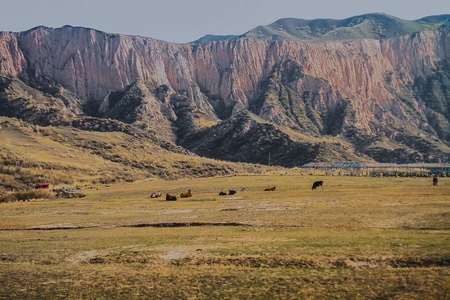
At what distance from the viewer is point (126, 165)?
452 ft

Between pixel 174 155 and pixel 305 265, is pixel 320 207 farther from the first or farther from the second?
pixel 174 155

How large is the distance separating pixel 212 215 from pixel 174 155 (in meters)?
120

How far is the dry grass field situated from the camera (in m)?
17.5

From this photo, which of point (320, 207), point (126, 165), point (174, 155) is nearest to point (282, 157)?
point (174, 155)

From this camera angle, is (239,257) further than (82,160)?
No

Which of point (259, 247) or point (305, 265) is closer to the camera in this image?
point (305, 265)

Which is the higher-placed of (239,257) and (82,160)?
(239,257)

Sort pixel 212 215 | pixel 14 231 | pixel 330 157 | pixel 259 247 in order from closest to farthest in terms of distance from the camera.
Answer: pixel 259 247, pixel 14 231, pixel 212 215, pixel 330 157

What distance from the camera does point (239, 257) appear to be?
22828mm

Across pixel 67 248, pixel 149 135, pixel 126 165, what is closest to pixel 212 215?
pixel 67 248

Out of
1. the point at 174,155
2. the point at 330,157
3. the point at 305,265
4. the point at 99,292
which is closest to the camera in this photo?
the point at 99,292

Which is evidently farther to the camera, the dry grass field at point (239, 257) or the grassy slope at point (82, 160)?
the grassy slope at point (82, 160)

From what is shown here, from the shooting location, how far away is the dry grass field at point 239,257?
1752 centimetres

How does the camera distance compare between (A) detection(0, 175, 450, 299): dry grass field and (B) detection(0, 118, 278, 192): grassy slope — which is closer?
(A) detection(0, 175, 450, 299): dry grass field
